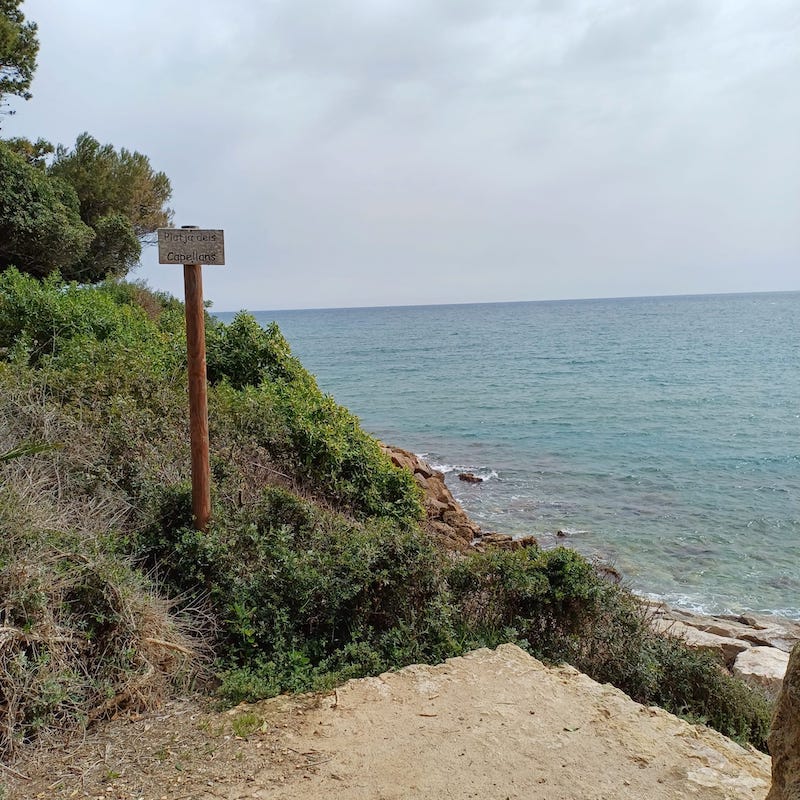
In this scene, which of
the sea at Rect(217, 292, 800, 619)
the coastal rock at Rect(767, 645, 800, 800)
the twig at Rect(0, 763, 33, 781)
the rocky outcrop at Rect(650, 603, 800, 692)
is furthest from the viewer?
the sea at Rect(217, 292, 800, 619)

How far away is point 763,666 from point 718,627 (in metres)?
1.66

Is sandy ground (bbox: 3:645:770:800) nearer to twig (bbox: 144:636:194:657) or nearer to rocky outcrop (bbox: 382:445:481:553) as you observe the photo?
twig (bbox: 144:636:194:657)

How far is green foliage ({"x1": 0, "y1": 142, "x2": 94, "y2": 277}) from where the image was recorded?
1758cm

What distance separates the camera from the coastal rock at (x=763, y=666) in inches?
309

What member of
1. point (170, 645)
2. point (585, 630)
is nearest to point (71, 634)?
point (170, 645)

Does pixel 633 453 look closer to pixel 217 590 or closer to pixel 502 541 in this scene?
pixel 502 541

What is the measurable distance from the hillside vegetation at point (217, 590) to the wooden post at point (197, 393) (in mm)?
258

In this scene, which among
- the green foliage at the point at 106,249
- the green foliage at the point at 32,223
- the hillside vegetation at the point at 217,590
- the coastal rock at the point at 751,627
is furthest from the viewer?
the green foliage at the point at 106,249

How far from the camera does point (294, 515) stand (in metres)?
6.46

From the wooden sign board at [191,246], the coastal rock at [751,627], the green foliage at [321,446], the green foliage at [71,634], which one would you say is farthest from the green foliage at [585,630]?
the coastal rock at [751,627]

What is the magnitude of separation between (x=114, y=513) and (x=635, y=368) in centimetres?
4336

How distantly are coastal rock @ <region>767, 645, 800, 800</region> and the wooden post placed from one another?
14.6 feet

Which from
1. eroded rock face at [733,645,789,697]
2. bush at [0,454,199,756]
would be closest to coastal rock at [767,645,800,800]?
bush at [0,454,199,756]

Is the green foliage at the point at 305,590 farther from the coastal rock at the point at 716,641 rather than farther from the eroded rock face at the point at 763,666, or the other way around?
the coastal rock at the point at 716,641
